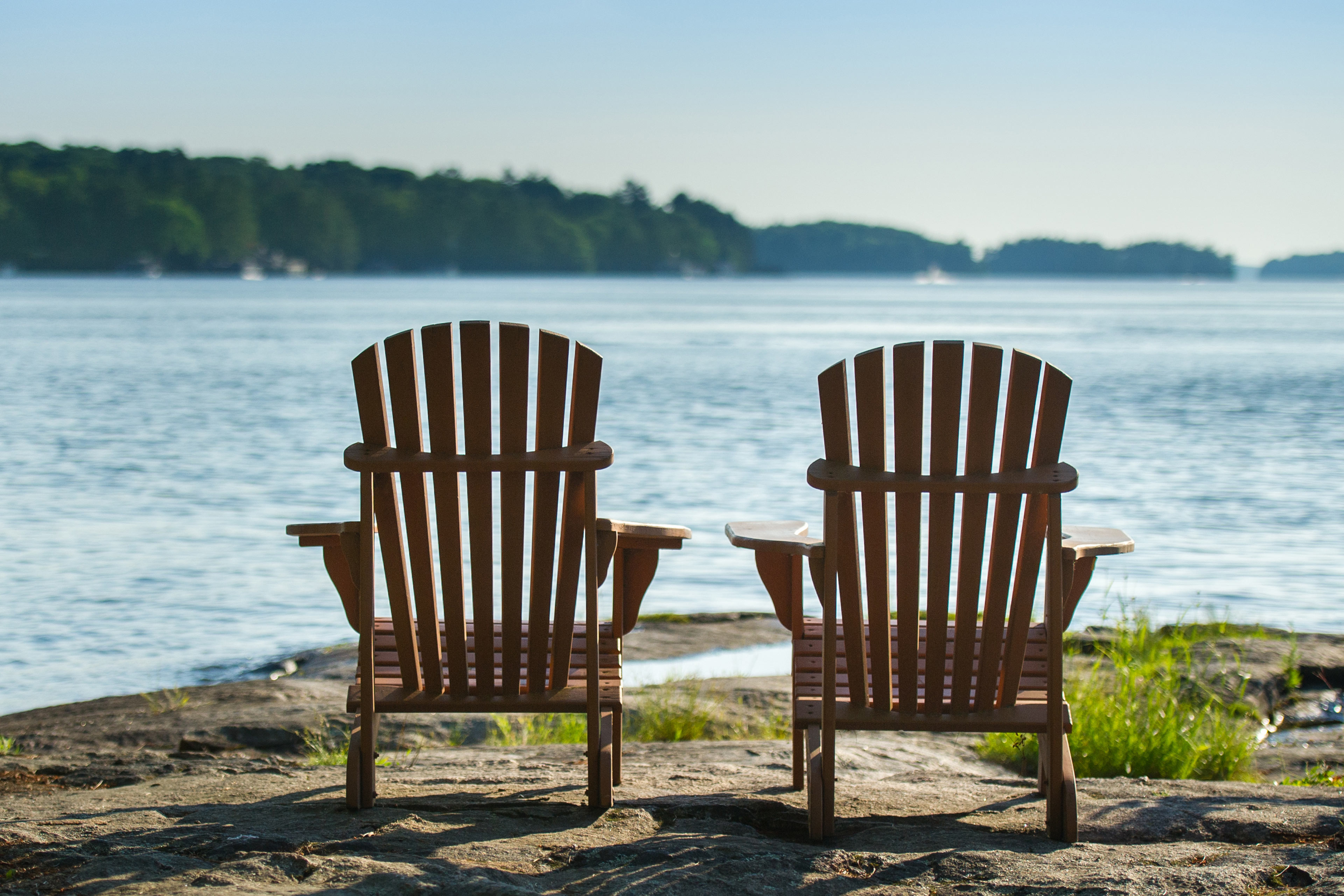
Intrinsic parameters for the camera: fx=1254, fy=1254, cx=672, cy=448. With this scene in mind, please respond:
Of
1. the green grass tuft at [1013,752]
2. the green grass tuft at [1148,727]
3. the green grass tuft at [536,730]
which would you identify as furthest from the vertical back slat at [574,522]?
the green grass tuft at [1013,752]

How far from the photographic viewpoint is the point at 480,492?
3.25m

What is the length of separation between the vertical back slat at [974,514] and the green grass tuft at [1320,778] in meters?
1.57

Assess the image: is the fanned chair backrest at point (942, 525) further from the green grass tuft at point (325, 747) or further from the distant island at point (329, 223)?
the distant island at point (329, 223)

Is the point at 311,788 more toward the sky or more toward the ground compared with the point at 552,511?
more toward the ground

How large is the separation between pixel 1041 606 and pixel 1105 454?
1014 centimetres

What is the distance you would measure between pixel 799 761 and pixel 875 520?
89 centimetres

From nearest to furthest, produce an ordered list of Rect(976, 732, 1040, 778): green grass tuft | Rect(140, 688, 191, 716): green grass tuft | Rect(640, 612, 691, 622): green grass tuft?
Rect(976, 732, 1040, 778): green grass tuft
Rect(140, 688, 191, 716): green grass tuft
Rect(640, 612, 691, 622): green grass tuft

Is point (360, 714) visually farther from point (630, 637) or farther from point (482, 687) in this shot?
point (630, 637)

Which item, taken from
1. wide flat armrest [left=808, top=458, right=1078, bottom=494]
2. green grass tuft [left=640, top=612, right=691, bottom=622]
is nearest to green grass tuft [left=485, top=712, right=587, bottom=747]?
wide flat armrest [left=808, top=458, right=1078, bottom=494]

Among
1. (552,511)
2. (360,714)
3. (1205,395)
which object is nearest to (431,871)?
(360,714)

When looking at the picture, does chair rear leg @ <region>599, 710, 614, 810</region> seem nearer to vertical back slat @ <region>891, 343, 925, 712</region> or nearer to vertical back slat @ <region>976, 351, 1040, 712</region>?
vertical back slat @ <region>891, 343, 925, 712</region>

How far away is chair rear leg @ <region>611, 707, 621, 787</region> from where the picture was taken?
3.46 meters

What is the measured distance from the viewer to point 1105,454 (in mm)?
16938

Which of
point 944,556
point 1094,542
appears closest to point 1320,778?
point 1094,542
